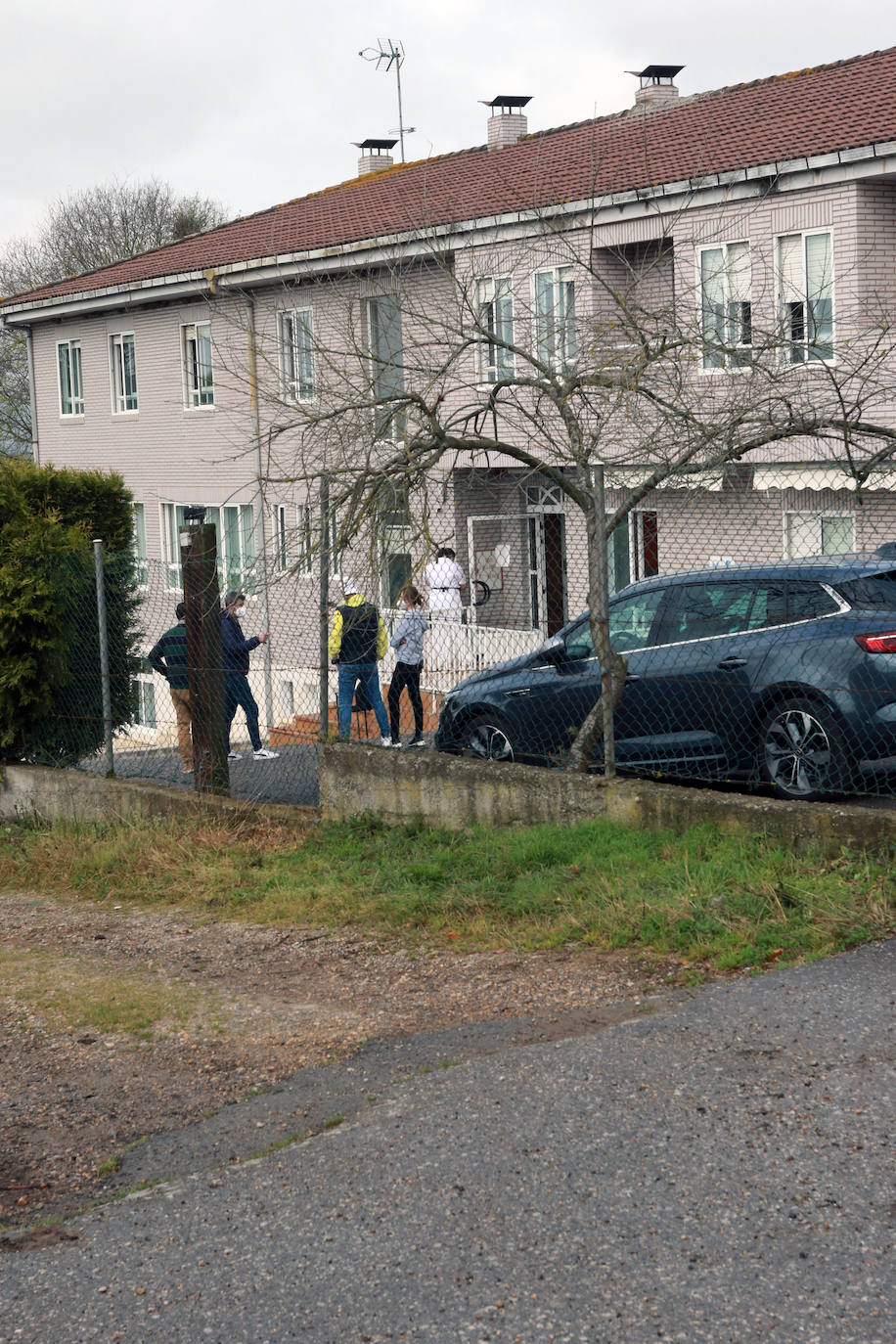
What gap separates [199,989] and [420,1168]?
2.62m

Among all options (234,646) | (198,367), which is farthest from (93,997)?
(198,367)

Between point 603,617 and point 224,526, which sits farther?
point 224,526

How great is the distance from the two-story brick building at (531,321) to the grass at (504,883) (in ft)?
5.74

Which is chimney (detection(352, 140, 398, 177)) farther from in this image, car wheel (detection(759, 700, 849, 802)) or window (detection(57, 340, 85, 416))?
car wheel (detection(759, 700, 849, 802))

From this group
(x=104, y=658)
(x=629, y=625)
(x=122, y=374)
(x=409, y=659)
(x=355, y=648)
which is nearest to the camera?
(x=629, y=625)

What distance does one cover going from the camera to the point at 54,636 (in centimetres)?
1135

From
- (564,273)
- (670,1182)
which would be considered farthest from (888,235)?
(670,1182)

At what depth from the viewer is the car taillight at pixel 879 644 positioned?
7.72 meters

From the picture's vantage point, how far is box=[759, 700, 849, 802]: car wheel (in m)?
7.66

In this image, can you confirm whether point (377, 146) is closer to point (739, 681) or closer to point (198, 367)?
point (198, 367)

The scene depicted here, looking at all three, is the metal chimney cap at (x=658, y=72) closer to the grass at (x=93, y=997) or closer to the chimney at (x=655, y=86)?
the chimney at (x=655, y=86)

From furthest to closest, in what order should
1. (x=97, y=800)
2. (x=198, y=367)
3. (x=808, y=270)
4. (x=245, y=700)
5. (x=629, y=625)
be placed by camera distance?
(x=198, y=367) → (x=808, y=270) → (x=245, y=700) → (x=97, y=800) → (x=629, y=625)

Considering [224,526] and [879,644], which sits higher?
[224,526]

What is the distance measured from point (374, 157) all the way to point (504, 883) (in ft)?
99.6
